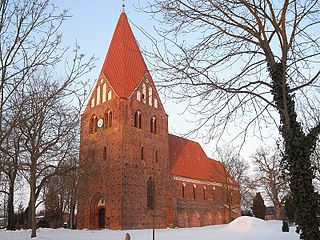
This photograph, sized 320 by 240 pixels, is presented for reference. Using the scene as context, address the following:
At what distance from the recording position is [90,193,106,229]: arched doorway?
31.0 meters

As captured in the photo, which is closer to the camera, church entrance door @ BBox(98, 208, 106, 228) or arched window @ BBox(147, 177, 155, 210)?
church entrance door @ BBox(98, 208, 106, 228)

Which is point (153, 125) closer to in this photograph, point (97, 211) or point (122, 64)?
point (122, 64)

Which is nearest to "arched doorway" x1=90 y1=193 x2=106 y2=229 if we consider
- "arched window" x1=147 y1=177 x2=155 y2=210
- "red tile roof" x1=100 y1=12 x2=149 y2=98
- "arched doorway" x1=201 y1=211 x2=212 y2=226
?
"arched window" x1=147 y1=177 x2=155 y2=210

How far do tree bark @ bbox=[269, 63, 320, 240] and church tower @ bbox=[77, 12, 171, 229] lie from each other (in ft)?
69.2

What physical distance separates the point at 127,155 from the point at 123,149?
0.65 meters

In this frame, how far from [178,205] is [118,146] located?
10.2 meters

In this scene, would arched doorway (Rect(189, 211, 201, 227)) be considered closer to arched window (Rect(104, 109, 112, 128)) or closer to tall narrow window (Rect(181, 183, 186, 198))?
tall narrow window (Rect(181, 183, 186, 198))

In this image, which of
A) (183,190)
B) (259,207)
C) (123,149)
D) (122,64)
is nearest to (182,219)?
(183,190)

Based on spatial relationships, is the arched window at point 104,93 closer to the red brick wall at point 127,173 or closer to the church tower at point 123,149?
the church tower at point 123,149

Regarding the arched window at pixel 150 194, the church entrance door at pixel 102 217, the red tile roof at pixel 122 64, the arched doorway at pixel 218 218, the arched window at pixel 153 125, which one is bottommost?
the arched doorway at pixel 218 218

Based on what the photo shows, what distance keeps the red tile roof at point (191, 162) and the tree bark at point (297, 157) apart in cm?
2896

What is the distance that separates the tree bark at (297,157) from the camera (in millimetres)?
7633

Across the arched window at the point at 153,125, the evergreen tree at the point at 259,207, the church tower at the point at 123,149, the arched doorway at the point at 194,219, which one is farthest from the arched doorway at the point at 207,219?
the arched window at the point at 153,125

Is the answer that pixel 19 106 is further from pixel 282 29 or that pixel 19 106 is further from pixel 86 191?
pixel 86 191
